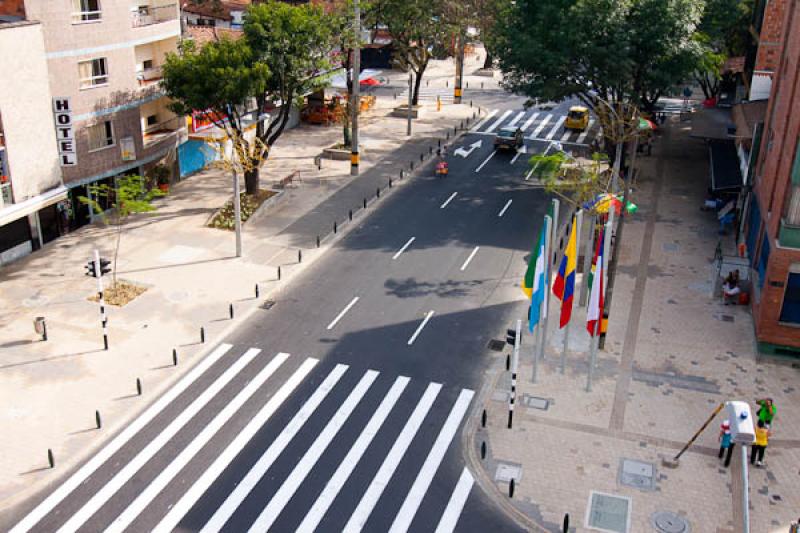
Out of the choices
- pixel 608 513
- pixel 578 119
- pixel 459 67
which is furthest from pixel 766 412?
pixel 459 67

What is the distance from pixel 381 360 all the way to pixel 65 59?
24852mm

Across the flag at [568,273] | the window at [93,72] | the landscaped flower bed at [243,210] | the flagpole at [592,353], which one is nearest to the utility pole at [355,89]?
the landscaped flower bed at [243,210]

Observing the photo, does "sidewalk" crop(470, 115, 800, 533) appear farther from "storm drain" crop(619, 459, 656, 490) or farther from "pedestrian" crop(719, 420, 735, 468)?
"pedestrian" crop(719, 420, 735, 468)

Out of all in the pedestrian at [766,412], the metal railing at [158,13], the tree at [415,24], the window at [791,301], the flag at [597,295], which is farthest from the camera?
the tree at [415,24]

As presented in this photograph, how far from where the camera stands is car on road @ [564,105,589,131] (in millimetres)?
73688

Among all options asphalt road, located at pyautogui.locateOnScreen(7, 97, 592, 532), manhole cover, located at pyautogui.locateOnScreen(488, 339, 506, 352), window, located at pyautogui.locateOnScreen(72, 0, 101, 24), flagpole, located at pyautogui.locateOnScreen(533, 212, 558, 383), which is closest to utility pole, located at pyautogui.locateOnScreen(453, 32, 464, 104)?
asphalt road, located at pyautogui.locateOnScreen(7, 97, 592, 532)

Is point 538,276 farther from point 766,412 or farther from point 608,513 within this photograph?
point 766,412

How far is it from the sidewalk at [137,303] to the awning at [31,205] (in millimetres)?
2787

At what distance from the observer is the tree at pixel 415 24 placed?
233 feet

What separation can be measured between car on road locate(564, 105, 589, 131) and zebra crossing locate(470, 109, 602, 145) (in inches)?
18.2

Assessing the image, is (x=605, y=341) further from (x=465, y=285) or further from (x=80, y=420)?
(x=80, y=420)

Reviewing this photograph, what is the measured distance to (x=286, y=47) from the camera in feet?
161

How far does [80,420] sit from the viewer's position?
30250mm

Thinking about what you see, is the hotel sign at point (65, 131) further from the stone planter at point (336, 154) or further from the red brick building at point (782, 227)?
the red brick building at point (782, 227)
